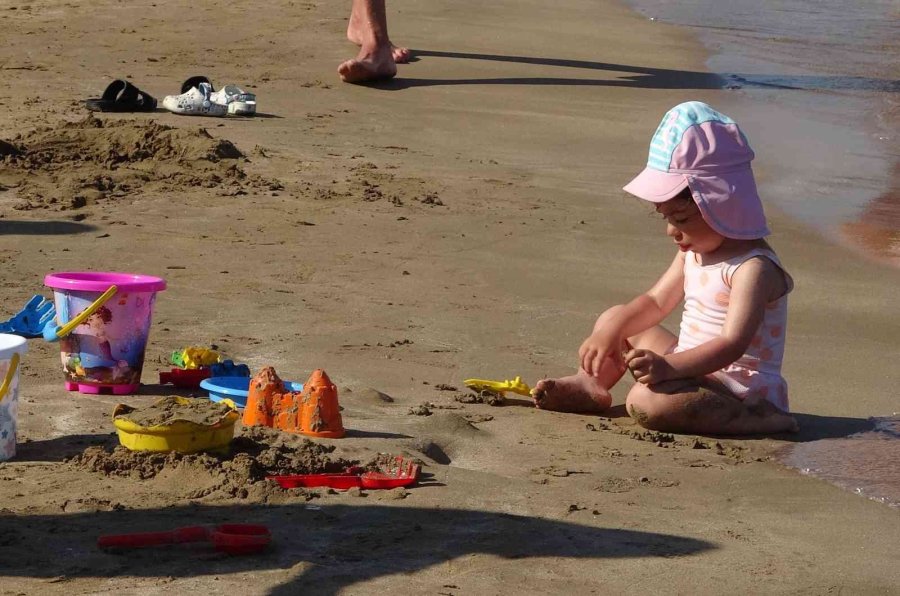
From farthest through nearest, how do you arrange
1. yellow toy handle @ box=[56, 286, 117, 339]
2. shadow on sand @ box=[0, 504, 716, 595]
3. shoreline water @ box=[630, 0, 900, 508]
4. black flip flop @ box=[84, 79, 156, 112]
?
black flip flop @ box=[84, 79, 156, 112] < shoreline water @ box=[630, 0, 900, 508] < yellow toy handle @ box=[56, 286, 117, 339] < shadow on sand @ box=[0, 504, 716, 595]

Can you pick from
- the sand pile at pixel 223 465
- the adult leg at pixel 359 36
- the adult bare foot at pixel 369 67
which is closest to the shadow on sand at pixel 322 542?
the sand pile at pixel 223 465

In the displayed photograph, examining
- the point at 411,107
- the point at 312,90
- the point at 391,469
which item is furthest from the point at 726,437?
the point at 312,90

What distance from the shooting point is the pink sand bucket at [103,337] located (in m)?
4.43

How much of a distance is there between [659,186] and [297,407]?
4.59 feet

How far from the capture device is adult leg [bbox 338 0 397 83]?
10461 millimetres

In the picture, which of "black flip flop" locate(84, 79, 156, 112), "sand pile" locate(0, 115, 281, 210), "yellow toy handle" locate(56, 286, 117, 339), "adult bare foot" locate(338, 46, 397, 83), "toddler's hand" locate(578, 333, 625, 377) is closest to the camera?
"yellow toy handle" locate(56, 286, 117, 339)

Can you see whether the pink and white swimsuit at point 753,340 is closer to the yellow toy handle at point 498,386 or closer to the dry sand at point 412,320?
the dry sand at point 412,320

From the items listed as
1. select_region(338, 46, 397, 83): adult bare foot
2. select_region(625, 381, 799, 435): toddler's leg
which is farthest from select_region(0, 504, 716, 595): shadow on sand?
select_region(338, 46, 397, 83): adult bare foot

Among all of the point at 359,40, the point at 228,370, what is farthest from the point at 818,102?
the point at 228,370

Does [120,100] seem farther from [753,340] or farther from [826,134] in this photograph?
[753,340]

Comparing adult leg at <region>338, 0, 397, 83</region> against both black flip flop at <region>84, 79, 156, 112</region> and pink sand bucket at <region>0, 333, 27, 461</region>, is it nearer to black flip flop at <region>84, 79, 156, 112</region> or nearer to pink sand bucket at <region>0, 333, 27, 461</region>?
black flip flop at <region>84, 79, 156, 112</region>

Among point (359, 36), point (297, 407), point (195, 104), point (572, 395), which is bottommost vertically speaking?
point (572, 395)

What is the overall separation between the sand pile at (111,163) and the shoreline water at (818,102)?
3131 millimetres

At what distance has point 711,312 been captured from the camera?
472cm
